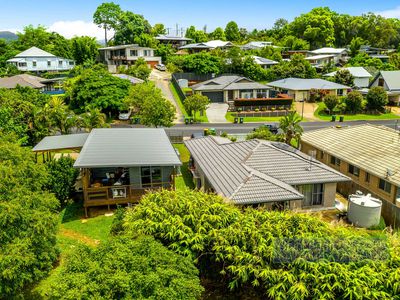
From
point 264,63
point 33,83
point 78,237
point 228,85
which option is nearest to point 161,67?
point 264,63

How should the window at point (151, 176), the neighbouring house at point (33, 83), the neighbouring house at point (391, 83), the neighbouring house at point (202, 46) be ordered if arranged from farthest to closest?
the neighbouring house at point (202, 46), the neighbouring house at point (391, 83), the neighbouring house at point (33, 83), the window at point (151, 176)

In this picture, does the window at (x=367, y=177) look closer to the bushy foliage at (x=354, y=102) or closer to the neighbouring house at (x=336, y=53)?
the bushy foliage at (x=354, y=102)

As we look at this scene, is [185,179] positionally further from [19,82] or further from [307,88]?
[19,82]

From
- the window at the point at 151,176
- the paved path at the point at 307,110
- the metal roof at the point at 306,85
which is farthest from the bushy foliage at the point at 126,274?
the metal roof at the point at 306,85

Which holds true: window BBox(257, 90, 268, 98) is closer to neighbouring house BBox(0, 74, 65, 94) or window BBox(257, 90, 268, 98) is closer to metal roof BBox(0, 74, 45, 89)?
neighbouring house BBox(0, 74, 65, 94)

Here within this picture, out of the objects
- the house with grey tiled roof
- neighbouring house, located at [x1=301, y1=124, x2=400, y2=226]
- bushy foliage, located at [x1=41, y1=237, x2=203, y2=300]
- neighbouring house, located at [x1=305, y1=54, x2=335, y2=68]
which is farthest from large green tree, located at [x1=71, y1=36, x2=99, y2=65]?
bushy foliage, located at [x1=41, y1=237, x2=203, y2=300]

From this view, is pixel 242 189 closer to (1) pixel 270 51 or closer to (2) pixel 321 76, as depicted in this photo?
(2) pixel 321 76
